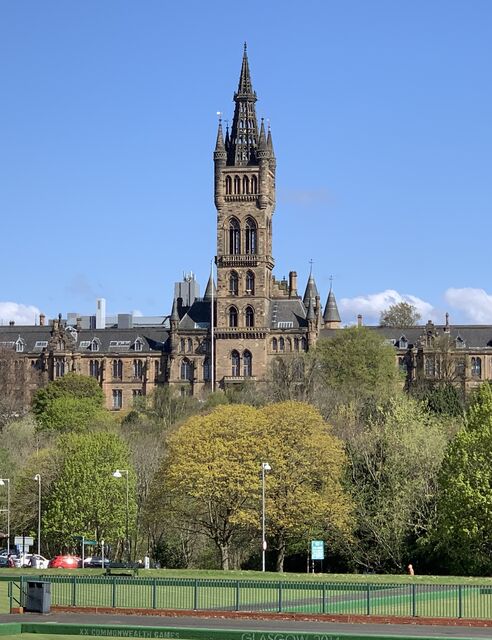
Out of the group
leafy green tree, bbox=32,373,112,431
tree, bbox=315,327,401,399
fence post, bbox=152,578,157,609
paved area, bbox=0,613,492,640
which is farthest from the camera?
tree, bbox=315,327,401,399

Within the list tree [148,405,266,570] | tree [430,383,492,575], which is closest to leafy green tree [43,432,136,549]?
tree [148,405,266,570]

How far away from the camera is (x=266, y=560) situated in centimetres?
10131

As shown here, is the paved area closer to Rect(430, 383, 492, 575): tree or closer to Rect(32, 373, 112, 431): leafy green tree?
Rect(430, 383, 492, 575): tree

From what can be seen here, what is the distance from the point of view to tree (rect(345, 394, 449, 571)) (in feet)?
318

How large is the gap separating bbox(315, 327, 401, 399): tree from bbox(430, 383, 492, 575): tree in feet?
283

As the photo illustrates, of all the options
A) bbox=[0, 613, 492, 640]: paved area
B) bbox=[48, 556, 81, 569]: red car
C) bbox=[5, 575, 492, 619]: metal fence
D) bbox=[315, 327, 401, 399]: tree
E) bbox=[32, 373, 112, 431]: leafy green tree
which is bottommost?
bbox=[0, 613, 492, 640]: paved area

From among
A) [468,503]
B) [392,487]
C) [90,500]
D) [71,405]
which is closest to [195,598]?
[468,503]

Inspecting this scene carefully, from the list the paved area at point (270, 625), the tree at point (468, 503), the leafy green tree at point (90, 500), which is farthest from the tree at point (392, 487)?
the paved area at point (270, 625)

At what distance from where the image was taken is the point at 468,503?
8556 centimetres

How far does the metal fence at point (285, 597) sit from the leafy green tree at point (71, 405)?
90.3 metres

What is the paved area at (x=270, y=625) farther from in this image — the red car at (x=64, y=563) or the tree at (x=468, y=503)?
the red car at (x=64, y=563)

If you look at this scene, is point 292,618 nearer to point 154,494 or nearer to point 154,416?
point 154,494

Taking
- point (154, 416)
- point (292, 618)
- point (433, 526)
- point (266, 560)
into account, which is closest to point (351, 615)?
point (292, 618)

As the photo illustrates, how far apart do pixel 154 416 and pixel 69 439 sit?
59.0 m
